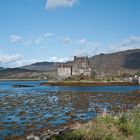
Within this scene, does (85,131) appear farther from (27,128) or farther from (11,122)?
(11,122)

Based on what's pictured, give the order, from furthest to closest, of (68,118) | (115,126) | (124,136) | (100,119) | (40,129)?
(68,118) < (40,129) < (100,119) < (115,126) < (124,136)

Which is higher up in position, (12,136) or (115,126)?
(115,126)

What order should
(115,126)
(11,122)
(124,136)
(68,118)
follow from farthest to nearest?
(68,118) → (11,122) → (115,126) → (124,136)

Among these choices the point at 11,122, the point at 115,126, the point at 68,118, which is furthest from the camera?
the point at 68,118

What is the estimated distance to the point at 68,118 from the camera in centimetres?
4203

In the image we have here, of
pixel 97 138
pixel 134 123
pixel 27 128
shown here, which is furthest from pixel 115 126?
pixel 27 128

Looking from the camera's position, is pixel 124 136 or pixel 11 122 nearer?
pixel 124 136

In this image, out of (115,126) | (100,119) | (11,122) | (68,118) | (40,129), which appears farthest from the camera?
(68,118)

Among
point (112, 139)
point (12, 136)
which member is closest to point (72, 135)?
point (112, 139)

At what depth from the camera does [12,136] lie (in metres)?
28.8

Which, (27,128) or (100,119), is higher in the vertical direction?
(100,119)

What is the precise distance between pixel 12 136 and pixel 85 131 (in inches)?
436

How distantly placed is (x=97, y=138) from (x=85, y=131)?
146 cm

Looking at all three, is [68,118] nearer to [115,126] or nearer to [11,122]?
[11,122]
